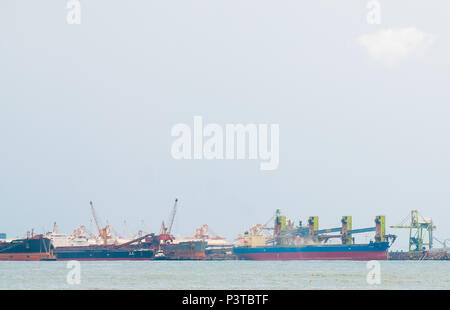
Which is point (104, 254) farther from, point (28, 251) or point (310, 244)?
point (310, 244)

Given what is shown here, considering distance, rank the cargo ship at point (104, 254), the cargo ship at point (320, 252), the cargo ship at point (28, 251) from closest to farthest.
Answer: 1. the cargo ship at point (28, 251)
2. the cargo ship at point (320, 252)
3. the cargo ship at point (104, 254)

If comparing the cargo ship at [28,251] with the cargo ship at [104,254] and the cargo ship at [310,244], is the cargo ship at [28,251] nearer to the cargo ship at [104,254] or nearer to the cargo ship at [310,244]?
the cargo ship at [104,254]

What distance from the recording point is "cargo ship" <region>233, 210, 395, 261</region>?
15025cm

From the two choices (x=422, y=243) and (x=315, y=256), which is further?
(x=422, y=243)

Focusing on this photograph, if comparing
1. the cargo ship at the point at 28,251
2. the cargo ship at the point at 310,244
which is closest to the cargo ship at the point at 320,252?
the cargo ship at the point at 310,244

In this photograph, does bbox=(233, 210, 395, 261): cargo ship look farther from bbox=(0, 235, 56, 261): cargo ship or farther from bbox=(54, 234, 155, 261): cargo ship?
bbox=(0, 235, 56, 261): cargo ship

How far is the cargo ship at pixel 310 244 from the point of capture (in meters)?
150

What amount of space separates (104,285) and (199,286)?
26.0 ft

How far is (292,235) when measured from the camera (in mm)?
169625
